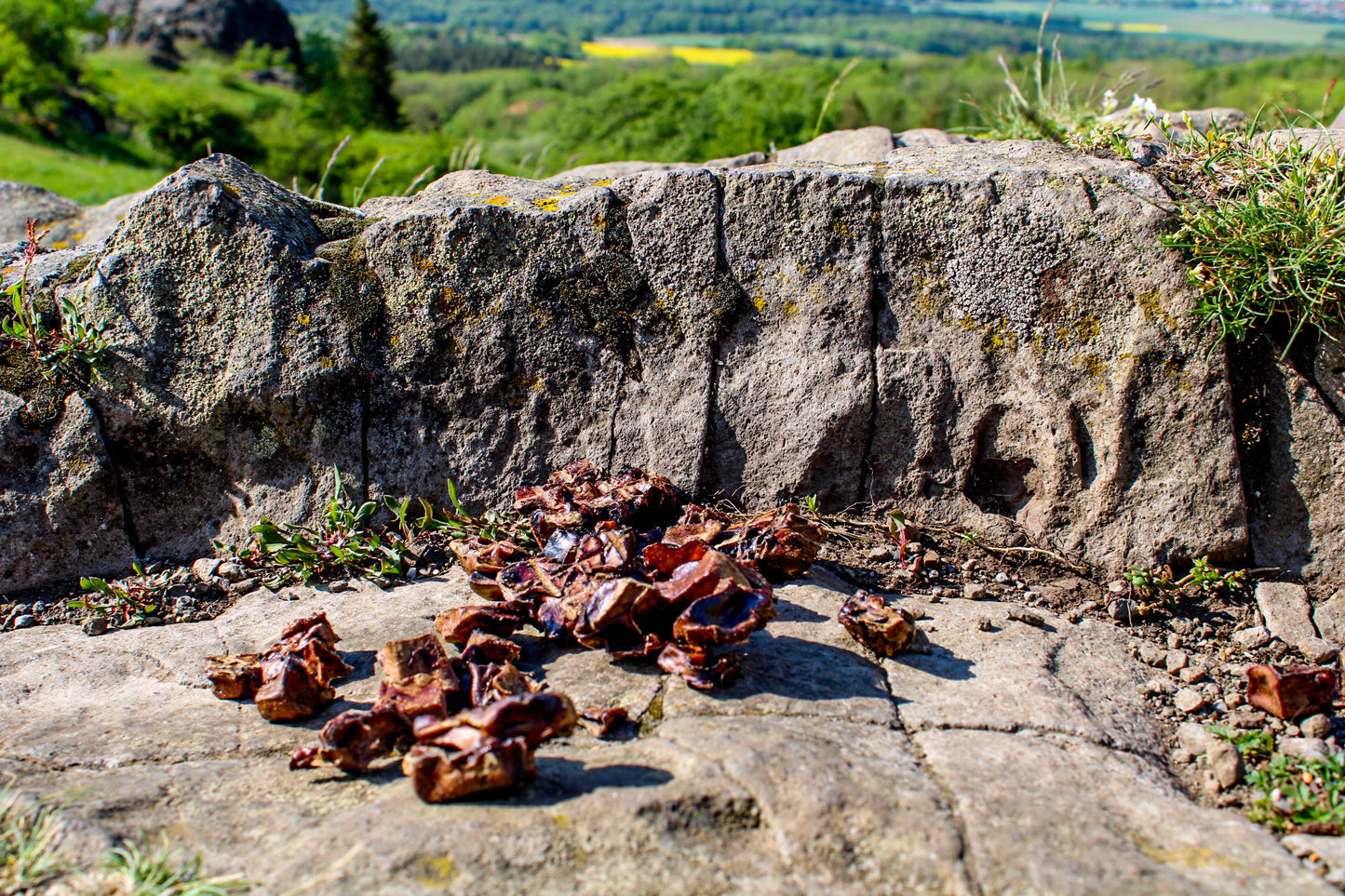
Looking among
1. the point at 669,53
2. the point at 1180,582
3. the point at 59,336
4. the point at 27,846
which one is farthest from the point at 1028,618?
the point at 669,53

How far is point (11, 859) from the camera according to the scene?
2139mm

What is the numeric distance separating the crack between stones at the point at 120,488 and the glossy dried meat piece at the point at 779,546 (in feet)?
9.37

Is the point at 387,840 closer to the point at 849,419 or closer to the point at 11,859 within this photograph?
the point at 11,859

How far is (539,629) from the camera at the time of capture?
338 centimetres

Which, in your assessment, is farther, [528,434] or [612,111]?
[612,111]

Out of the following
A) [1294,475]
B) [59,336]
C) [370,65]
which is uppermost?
[370,65]

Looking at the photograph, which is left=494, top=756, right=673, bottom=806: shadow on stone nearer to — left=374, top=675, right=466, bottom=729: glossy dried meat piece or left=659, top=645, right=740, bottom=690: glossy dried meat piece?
left=374, top=675, right=466, bottom=729: glossy dried meat piece

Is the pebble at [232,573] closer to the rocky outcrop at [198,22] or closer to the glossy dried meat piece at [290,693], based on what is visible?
the glossy dried meat piece at [290,693]

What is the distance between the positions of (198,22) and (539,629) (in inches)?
4430

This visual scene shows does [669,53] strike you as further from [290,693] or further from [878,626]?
[290,693]

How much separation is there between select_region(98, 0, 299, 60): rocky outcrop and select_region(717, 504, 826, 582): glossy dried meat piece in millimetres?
108506

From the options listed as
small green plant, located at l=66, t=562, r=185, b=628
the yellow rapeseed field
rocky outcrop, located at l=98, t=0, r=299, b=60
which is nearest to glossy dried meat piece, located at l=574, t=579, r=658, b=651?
small green plant, located at l=66, t=562, r=185, b=628

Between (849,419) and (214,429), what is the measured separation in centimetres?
303

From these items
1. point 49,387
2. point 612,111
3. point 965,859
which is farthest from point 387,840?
point 612,111
